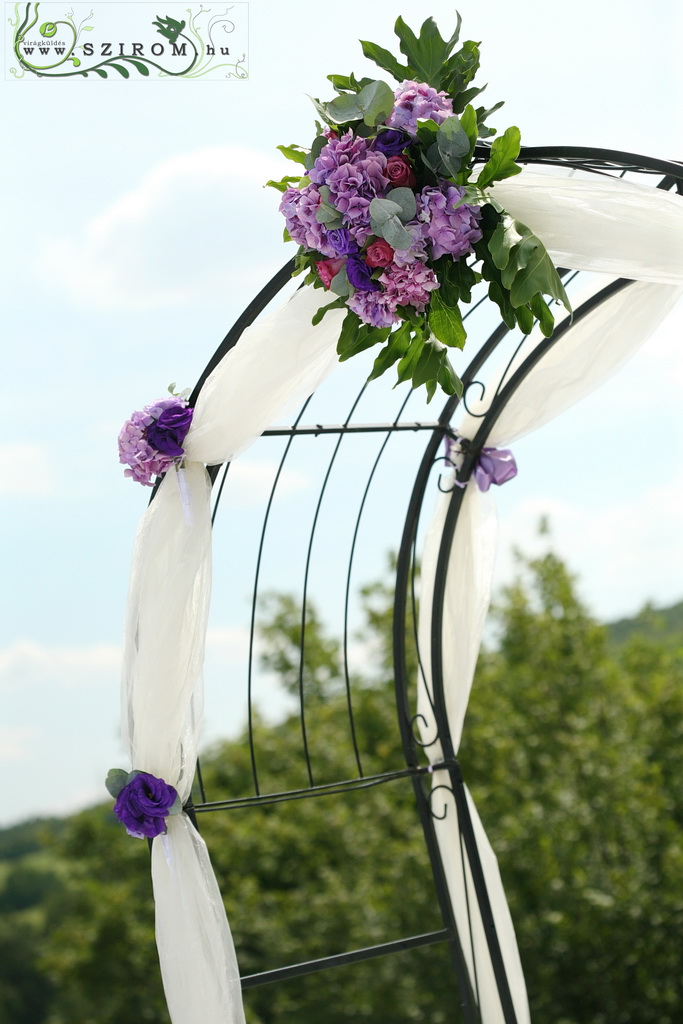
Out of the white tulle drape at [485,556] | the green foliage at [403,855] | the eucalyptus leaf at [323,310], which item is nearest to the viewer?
the eucalyptus leaf at [323,310]

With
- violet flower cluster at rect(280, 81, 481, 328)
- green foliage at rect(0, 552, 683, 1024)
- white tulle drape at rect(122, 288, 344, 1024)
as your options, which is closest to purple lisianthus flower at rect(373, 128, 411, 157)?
violet flower cluster at rect(280, 81, 481, 328)

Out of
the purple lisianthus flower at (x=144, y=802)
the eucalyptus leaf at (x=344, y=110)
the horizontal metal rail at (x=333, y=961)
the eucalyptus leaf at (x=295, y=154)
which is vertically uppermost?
the eucalyptus leaf at (x=344, y=110)

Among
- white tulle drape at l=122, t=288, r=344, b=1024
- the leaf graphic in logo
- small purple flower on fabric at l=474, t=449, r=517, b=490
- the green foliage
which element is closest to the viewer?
white tulle drape at l=122, t=288, r=344, b=1024

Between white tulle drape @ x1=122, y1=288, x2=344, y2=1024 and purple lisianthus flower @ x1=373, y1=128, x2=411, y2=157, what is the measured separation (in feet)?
1.63

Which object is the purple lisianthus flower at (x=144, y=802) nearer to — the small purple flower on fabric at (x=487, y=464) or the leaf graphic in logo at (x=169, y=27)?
the small purple flower on fabric at (x=487, y=464)

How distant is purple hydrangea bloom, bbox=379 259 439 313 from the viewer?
188 centimetres

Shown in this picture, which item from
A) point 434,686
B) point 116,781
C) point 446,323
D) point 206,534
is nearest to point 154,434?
point 206,534

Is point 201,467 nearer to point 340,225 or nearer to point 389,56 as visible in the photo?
point 340,225

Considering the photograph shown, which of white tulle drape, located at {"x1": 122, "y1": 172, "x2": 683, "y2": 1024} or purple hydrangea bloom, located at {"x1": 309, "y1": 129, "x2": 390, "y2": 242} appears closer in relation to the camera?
purple hydrangea bloom, located at {"x1": 309, "y1": 129, "x2": 390, "y2": 242}

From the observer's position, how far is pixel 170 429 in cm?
230

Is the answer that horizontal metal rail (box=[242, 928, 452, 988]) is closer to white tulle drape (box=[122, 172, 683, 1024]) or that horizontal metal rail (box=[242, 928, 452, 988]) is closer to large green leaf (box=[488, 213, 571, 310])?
white tulle drape (box=[122, 172, 683, 1024])

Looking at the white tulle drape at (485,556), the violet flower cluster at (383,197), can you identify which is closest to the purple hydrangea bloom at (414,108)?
the violet flower cluster at (383,197)

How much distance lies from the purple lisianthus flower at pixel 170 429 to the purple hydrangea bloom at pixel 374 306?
555 millimetres

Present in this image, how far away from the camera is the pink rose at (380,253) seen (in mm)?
1860
